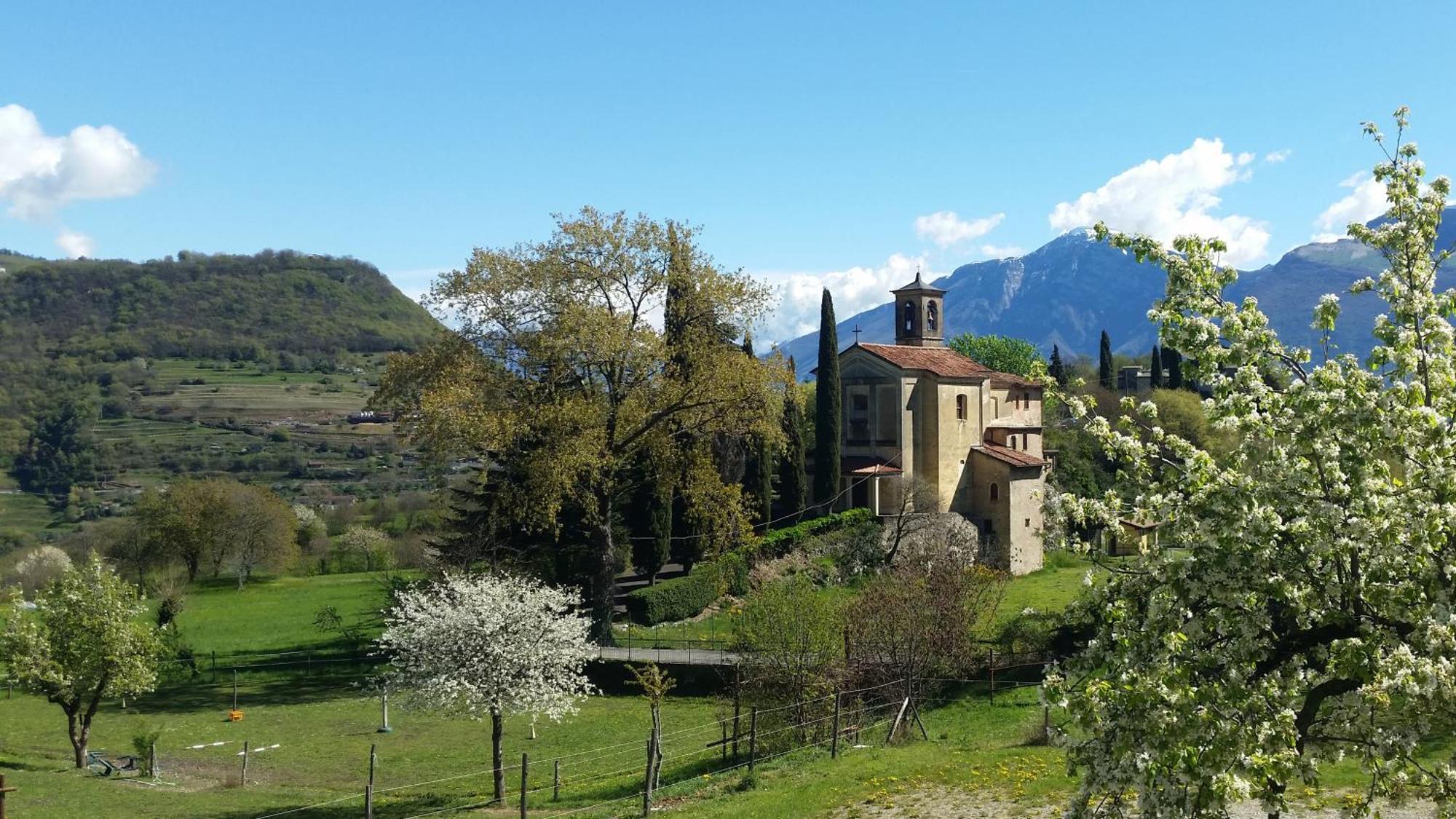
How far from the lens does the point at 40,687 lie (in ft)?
99.8

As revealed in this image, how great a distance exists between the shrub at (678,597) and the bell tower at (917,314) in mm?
20712

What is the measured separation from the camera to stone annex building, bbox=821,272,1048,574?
55750mm

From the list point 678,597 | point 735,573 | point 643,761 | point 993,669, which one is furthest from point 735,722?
point 735,573

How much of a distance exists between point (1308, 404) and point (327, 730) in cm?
3091

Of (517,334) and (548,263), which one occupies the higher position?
(548,263)

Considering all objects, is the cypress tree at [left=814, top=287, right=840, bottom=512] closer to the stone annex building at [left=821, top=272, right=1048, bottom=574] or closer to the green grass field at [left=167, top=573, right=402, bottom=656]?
the stone annex building at [left=821, top=272, right=1048, bottom=574]

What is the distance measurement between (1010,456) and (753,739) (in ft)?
120

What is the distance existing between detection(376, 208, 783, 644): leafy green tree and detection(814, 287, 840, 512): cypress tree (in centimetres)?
1401

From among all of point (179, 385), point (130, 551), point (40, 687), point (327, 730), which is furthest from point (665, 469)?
point (179, 385)

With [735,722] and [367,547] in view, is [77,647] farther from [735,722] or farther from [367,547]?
[367,547]

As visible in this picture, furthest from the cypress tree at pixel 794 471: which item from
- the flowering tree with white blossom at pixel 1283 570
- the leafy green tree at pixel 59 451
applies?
the leafy green tree at pixel 59 451

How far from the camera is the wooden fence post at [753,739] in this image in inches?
959

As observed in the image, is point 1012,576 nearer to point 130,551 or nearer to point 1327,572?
point 1327,572

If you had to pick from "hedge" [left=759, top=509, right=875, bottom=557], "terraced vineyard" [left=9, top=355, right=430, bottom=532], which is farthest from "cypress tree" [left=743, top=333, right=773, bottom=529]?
"terraced vineyard" [left=9, top=355, right=430, bottom=532]
